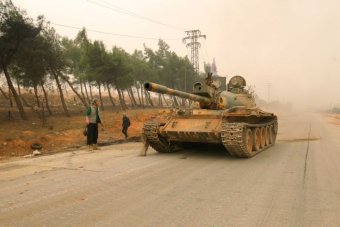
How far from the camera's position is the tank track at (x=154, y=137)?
11.1 meters

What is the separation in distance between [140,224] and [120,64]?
3483 cm

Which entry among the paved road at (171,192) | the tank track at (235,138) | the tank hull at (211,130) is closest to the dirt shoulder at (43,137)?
the tank hull at (211,130)

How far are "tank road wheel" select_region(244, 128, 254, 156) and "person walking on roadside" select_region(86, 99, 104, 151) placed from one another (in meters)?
5.08

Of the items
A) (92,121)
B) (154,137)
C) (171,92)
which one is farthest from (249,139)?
(92,121)

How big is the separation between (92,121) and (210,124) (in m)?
4.51

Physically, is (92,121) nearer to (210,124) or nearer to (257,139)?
(210,124)

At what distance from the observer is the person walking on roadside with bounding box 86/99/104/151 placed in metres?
12.9

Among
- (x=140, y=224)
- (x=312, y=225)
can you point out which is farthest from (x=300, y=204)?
(x=140, y=224)

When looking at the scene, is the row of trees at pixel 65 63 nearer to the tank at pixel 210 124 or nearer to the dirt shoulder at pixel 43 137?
the dirt shoulder at pixel 43 137

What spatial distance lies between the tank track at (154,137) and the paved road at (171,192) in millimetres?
1087

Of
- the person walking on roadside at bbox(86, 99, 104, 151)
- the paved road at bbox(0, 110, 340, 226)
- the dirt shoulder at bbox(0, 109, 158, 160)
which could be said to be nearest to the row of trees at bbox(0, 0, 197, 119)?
the dirt shoulder at bbox(0, 109, 158, 160)

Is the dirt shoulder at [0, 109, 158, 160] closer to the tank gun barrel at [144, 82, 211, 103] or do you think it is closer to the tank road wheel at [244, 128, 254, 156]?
the tank gun barrel at [144, 82, 211, 103]

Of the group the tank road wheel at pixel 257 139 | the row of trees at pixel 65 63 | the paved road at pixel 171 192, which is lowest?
the paved road at pixel 171 192

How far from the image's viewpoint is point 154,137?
36.4 ft
